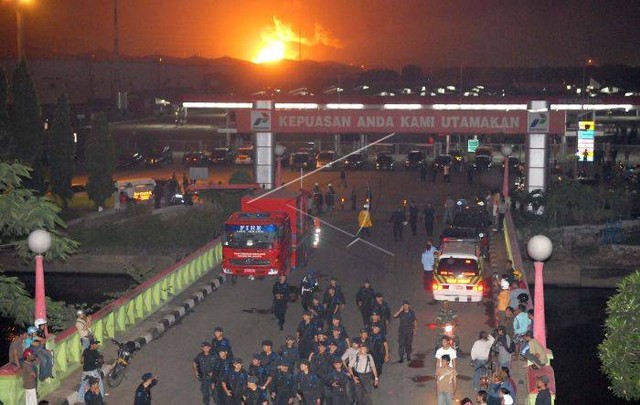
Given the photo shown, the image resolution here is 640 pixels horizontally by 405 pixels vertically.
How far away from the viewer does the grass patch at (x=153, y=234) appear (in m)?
39.4

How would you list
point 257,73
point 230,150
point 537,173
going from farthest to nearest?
point 257,73 → point 230,150 → point 537,173

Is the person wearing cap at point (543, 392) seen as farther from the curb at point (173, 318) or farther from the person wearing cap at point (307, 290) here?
the person wearing cap at point (307, 290)

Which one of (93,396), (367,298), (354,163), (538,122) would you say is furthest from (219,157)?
(93,396)

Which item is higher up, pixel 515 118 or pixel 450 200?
pixel 515 118

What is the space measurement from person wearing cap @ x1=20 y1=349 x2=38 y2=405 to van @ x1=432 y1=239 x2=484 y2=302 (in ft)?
39.3

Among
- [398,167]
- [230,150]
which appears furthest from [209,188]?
[230,150]

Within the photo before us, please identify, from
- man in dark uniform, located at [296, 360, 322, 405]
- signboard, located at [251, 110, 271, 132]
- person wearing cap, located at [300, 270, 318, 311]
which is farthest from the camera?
signboard, located at [251, 110, 271, 132]

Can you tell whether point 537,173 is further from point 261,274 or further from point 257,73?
point 257,73

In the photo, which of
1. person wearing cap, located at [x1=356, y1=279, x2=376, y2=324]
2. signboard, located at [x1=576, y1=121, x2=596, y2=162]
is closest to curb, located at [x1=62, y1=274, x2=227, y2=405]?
person wearing cap, located at [x1=356, y1=279, x2=376, y2=324]

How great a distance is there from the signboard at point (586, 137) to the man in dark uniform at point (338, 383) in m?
39.8

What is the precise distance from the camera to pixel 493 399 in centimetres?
1434

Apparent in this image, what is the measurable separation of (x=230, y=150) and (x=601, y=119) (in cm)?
2942

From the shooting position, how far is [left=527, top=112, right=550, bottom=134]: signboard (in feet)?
130

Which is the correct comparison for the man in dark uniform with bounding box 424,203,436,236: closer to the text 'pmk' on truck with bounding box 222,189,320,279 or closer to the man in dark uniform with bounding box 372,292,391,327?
the text 'pmk' on truck with bounding box 222,189,320,279
